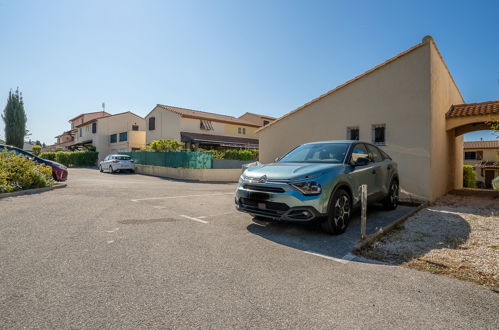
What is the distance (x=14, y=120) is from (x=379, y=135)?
50708 mm

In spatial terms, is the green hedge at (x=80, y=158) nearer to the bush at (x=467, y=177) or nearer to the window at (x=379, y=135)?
the window at (x=379, y=135)

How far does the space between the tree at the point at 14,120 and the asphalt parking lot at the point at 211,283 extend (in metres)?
47.2

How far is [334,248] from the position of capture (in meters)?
4.06

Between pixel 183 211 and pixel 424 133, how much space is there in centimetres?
750

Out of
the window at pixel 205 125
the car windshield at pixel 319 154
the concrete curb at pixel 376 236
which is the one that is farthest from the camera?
the window at pixel 205 125

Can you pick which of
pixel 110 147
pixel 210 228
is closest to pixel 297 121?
pixel 210 228

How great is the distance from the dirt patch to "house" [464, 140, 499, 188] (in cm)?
2852

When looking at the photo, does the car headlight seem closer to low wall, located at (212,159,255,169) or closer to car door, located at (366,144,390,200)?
car door, located at (366,144,390,200)

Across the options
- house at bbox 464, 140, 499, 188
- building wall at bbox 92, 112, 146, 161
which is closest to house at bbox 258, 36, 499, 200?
house at bbox 464, 140, 499, 188

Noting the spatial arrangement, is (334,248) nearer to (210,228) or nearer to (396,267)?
(396,267)

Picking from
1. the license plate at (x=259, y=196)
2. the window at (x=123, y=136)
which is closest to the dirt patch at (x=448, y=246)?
the license plate at (x=259, y=196)

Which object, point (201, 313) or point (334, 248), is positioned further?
point (334, 248)

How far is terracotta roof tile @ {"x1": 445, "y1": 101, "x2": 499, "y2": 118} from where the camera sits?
8720 millimetres

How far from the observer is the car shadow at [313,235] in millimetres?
4027
